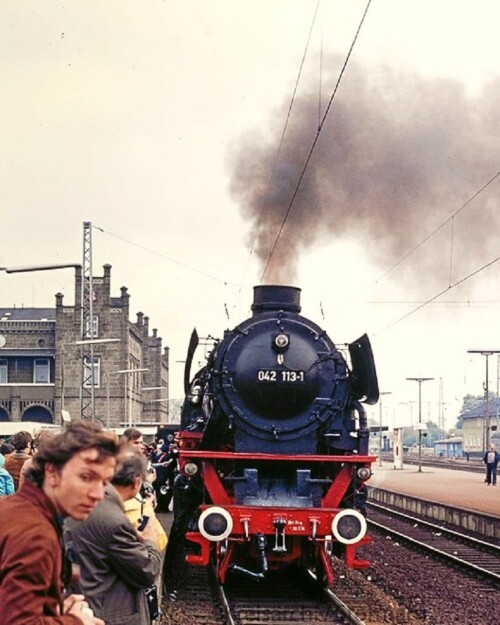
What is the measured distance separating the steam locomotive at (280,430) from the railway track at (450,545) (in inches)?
120

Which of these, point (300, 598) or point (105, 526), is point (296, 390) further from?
point (105, 526)

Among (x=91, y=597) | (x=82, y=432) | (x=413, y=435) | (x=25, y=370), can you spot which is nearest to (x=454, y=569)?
(x=91, y=597)

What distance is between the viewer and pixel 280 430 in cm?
1129

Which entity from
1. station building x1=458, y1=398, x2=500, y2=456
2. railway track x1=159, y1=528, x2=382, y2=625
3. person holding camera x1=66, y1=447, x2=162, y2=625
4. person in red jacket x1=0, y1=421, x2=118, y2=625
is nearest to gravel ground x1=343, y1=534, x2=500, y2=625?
railway track x1=159, y1=528, x2=382, y2=625

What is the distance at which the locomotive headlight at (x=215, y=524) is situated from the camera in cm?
1031

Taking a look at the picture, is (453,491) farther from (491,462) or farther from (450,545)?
(450,545)

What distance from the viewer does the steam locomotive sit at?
10984 mm

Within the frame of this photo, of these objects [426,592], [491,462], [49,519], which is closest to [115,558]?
[49,519]

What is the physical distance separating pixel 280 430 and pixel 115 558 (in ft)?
22.6

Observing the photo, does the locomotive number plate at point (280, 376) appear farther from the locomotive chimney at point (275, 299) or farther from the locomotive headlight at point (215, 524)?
the locomotive headlight at point (215, 524)

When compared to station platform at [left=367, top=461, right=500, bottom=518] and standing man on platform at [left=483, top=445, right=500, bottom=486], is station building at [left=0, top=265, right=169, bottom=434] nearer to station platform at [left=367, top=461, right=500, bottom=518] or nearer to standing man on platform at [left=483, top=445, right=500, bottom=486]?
station platform at [left=367, top=461, right=500, bottom=518]

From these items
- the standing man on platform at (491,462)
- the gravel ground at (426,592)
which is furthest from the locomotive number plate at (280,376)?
the standing man on platform at (491,462)

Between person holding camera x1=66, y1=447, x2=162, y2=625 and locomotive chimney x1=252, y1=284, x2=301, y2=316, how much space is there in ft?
23.4

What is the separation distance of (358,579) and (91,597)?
8871 millimetres
